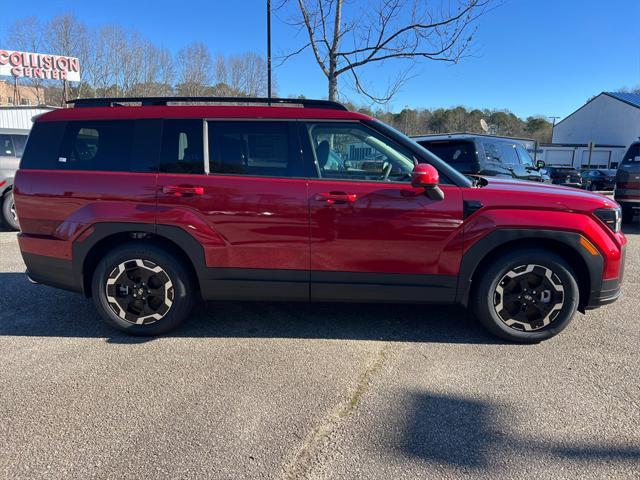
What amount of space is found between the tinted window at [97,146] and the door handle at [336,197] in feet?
5.29

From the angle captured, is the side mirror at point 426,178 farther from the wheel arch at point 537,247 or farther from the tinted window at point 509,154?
the tinted window at point 509,154

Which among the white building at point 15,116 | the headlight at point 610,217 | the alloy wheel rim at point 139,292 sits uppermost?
the white building at point 15,116

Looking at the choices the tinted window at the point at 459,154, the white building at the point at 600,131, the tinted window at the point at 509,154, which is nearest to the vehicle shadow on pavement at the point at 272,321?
the tinted window at the point at 459,154

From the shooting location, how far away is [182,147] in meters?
3.59

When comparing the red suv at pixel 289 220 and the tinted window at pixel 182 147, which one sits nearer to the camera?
the red suv at pixel 289 220

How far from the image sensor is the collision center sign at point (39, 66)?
109 ft

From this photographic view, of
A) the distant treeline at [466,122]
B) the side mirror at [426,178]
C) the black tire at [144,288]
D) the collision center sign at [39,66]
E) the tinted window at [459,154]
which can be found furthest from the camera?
the distant treeline at [466,122]

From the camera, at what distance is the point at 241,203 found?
3467 mm

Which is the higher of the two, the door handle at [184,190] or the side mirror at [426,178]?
the side mirror at [426,178]

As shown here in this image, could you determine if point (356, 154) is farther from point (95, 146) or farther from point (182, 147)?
point (95, 146)

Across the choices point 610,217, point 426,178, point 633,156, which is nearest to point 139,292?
point 426,178

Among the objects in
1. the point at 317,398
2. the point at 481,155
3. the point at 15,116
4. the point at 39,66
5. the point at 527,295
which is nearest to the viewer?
the point at 317,398

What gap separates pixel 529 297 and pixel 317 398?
194 centimetres

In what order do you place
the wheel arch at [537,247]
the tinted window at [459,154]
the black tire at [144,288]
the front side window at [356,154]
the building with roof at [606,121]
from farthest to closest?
the building with roof at [606,121], the tinted window at [459,154], the black tire at [144,288], the front side window at [356,154], the wheel arch at [537,247]
